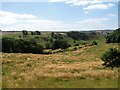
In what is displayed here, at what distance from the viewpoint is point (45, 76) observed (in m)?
25.7

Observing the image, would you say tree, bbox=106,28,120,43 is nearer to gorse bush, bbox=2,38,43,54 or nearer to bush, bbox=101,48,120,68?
gorse bush, bbox=2,38,43,54

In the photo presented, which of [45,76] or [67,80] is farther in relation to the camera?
[45,76]

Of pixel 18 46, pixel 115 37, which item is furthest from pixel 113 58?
pixel 18 46

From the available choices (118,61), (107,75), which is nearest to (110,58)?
(118,61)

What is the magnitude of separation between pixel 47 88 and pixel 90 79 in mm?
6070

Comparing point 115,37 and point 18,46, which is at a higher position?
point 115,37

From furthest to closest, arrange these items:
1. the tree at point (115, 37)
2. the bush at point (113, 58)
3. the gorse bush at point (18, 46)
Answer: the gorse bush at point (18, 46)
the tree at point (115, 37)
the bush at point (113, 58)

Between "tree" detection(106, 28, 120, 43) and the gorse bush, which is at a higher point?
"tree" detection(106, 28, 120, 43)

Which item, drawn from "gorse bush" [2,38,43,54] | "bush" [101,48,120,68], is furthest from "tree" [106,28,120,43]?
"bush" [101,48,120,68]

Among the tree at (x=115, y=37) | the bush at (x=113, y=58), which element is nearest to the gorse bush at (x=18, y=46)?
the tree at (x=115, y=37)

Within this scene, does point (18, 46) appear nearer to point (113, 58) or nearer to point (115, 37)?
point (115, 37)

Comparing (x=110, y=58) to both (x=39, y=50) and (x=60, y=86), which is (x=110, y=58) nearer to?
(x=60, y=86)

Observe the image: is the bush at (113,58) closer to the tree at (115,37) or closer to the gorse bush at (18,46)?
the tree at (115,37)

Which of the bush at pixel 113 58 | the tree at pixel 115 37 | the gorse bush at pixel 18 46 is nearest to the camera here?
the bush at pixel 113 58
